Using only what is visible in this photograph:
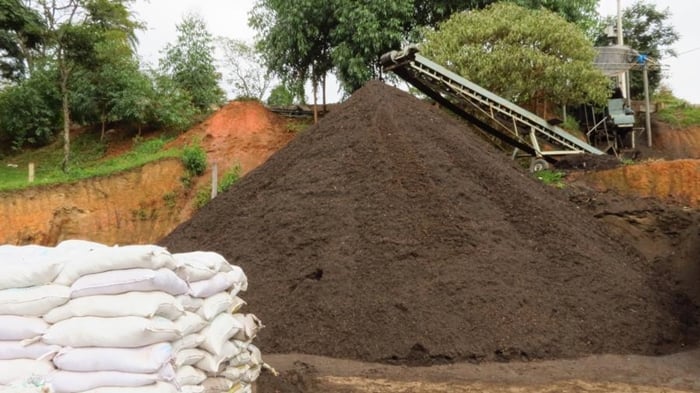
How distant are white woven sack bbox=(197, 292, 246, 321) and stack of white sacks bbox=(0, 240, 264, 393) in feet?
0.97

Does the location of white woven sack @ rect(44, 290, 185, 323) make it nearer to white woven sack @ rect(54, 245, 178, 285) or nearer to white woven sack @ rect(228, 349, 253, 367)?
white woven sack @ rect(54, 245, 178, 285)

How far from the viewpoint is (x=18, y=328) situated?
113 inches

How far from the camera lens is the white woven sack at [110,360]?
2.78 meters

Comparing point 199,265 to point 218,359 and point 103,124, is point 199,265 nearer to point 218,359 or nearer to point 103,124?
point 218,359

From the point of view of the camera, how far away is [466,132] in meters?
10.5

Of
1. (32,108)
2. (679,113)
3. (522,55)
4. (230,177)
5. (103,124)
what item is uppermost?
(32,108)

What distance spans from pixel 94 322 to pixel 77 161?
16240mm

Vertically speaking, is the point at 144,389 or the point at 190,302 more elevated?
the point at 190,302

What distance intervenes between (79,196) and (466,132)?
9.28 m

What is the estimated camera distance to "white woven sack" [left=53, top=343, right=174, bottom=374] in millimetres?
2781

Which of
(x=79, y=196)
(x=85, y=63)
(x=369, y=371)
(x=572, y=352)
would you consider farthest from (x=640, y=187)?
(x=85, y=63)

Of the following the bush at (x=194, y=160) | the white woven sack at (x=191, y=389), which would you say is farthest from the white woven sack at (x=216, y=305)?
the bush at (x=194, y=160)

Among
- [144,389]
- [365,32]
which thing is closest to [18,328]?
[144,389]

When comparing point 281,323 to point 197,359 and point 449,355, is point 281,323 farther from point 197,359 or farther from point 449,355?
point 197,359
